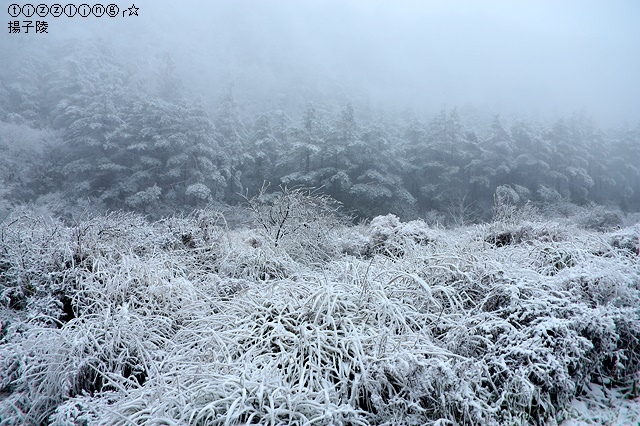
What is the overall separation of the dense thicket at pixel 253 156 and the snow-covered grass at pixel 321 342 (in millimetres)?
14673

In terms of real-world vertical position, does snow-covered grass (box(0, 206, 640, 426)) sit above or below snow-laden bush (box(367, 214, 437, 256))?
above

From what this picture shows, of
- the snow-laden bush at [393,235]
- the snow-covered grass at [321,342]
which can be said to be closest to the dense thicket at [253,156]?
the snow-laden bush at [393,235]

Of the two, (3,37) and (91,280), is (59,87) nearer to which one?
(3,37)

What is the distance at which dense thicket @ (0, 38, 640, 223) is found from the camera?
Result: 19422 millimetres

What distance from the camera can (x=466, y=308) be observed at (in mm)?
3605

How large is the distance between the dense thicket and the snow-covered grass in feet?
48.1

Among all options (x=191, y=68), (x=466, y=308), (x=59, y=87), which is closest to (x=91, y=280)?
(x=466, y=308)

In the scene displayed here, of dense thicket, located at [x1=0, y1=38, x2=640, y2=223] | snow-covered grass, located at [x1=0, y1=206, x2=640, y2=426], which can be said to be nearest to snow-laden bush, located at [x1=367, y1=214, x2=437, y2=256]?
snow-covered grass, located at [x1=0, y1=206, x2=640, y2=426]

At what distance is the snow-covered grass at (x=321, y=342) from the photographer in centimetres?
238

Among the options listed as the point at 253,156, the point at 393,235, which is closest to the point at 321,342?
the point at 393,235

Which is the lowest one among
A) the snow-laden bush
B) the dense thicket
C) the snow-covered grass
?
the dense thicket

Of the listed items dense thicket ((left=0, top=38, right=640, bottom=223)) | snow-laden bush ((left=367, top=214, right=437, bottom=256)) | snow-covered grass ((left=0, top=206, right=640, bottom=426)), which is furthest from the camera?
dense thicket ((left=0, top=38, right=640, bottom=223))

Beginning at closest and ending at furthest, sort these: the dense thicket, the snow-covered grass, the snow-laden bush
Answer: the snow-covered grass
the snow-laden bush
the dense thicket

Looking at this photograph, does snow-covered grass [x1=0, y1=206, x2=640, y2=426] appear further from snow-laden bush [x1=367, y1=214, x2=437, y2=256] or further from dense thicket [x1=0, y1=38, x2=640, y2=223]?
dense thicket [x1=0, y1=38, x2=640, y2=223]
